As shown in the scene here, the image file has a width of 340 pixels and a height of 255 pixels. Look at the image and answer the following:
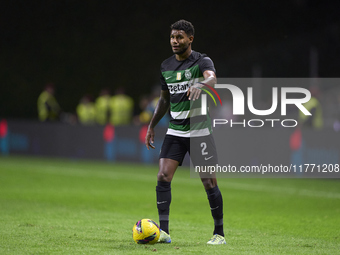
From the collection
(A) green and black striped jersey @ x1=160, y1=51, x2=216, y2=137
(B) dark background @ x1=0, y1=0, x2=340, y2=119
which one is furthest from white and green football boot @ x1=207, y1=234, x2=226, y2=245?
(B) dark background @ x1=0, y1=0, x2=340, y2=119

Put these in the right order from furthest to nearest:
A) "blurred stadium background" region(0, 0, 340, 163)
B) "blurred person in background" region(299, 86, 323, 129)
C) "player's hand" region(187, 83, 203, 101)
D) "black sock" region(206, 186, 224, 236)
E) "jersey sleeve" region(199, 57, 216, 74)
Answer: "blurred stadium background" region(0, 0, 340, 163) < "blurred person in background" region(299, 86, 323, 129) < "black sock" region(206, 186, 224, 236) < "jersey sleeve" region(199, 57, 216, 74) < "player's hand" region(187, 83, 203, 101)

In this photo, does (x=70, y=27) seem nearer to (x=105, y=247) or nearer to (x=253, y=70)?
(x=253, y=70)

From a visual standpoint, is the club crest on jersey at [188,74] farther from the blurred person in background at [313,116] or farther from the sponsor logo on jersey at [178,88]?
the blurred person in background at [313,116]

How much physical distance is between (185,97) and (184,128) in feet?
1.07

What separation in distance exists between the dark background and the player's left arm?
71.6 ft

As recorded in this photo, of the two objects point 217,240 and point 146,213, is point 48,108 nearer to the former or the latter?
point 146,213

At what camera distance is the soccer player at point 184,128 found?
632cm

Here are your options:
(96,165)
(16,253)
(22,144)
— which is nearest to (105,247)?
(16,253)

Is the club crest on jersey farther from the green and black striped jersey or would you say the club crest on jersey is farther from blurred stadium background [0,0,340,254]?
blurred stadium background [0,0,340,254]

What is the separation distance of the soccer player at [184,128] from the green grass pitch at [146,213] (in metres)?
0.46

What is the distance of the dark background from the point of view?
29000 millimetres

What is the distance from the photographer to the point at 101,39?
1267 inches

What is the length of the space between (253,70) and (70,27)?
11.4 meters

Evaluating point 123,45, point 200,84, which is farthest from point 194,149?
point 123,45
